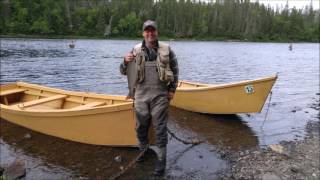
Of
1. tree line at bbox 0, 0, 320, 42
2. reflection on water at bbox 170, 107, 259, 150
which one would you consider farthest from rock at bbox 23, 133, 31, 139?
tree line at bbox 0, 0, 320, 42

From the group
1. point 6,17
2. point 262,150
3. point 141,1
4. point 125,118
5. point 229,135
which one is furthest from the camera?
point 141,1

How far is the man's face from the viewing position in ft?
22.4

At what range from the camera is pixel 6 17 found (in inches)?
4392

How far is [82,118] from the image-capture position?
9.34 metres

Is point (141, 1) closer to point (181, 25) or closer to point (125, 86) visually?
point (181, 25)

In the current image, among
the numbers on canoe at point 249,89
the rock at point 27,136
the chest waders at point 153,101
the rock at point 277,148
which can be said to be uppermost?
the chest waders at point 153,101

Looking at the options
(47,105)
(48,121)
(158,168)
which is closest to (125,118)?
(158,168)

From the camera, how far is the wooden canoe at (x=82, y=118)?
881 cm

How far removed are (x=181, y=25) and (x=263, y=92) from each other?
13706cm

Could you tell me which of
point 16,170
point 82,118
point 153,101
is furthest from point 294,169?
point 16,170

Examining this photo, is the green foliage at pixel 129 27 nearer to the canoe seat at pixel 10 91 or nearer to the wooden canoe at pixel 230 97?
the canoe seat at pixel 10 91

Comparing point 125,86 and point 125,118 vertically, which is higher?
point 125,118

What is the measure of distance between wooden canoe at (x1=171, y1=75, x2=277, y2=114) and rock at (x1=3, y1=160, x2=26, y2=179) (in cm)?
699

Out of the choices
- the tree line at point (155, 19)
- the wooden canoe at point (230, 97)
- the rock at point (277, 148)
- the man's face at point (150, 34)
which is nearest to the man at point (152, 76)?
the man's face at point (150, 34)
